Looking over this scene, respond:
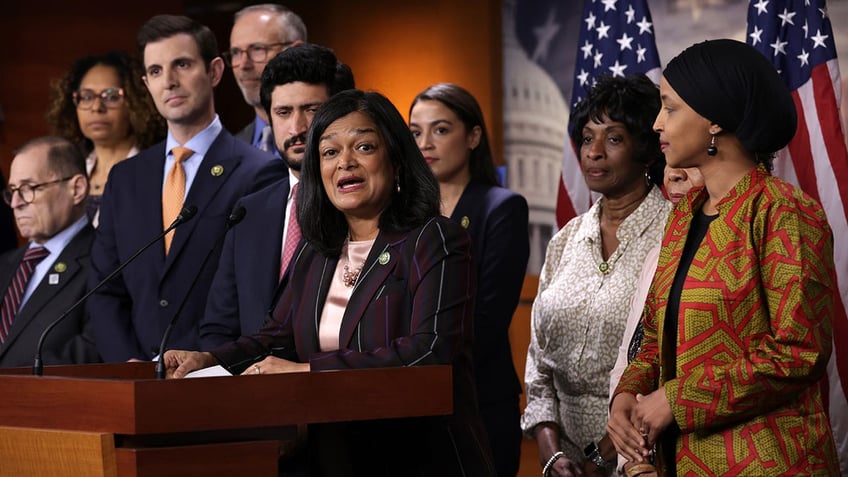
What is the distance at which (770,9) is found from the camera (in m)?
4.29

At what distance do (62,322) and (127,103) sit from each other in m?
1.25

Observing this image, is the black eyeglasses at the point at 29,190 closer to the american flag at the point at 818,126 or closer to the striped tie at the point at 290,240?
the striped tie at the point at 290,240

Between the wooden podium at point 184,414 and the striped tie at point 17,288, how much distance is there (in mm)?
2389

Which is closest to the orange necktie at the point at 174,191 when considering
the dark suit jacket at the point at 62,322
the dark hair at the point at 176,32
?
the dark hair at the point at 176,32

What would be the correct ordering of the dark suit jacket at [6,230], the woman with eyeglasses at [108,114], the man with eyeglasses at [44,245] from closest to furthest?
1. the man with eyeglasses at [44,245]
2. the woman with eyeglasses at [108,114]
3. the dark suit jacket at [6,230]

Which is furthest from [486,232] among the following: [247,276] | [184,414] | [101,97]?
[101,97]

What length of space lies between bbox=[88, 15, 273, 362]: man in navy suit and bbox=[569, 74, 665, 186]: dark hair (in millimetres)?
1084

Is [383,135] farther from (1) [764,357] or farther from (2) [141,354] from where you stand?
(2) [141,354]

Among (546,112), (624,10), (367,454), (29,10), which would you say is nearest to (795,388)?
(367,454)

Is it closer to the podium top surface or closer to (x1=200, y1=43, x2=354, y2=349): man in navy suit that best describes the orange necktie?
(x1=200, y1=43, x2=354, y2=349): man in navy suit

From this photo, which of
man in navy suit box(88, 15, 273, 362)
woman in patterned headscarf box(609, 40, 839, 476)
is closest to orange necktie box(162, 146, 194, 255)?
man in navy suit box(88, 15, 273, 362)

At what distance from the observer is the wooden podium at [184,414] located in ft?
6.83

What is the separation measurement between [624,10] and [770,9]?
2.53 feet

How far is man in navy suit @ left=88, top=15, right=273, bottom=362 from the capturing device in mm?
3816
